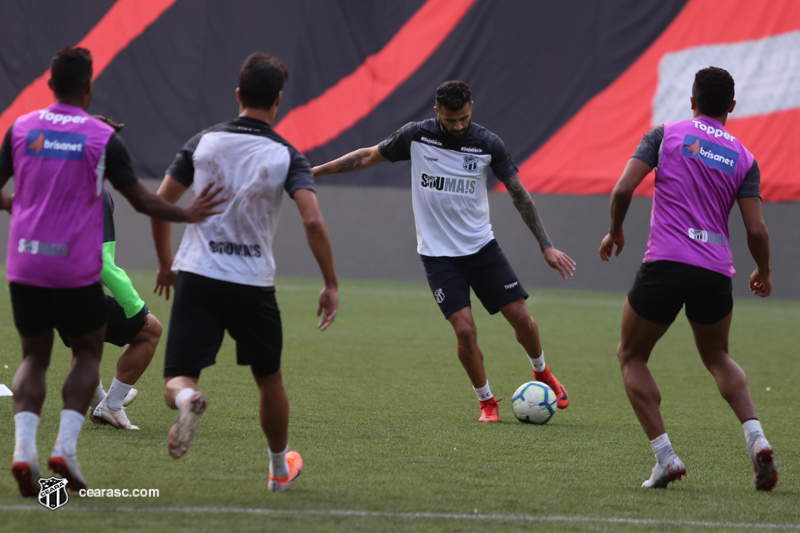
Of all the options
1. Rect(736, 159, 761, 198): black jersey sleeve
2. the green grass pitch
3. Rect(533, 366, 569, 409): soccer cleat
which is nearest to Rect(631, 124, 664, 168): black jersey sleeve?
Rect(736, 159, 761, 198): black jersey sleeve

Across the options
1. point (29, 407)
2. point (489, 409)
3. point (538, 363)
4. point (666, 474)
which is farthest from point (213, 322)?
point (538, 363)

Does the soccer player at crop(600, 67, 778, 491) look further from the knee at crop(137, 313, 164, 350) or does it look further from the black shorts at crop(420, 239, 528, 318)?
the knee at crop(137, 313, 164, 350)

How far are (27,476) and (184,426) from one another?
62cm

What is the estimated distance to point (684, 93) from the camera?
1786cm

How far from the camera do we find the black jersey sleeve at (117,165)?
3.80 metres

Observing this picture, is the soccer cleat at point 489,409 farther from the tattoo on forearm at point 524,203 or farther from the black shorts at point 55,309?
the black shorts at point 55,309

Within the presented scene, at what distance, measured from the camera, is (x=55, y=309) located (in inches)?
151

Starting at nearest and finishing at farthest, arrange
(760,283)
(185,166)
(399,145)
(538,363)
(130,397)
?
(185,166) → (760,283) → (130,397) → (399,145) → (538,363)

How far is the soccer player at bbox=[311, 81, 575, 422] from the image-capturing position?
632cm

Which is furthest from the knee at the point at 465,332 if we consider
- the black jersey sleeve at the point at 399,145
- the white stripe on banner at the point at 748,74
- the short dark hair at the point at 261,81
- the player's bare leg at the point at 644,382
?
the white stripe on banner at the point at 748,74

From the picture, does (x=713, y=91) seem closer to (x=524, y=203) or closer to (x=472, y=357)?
(x=524, y=203)

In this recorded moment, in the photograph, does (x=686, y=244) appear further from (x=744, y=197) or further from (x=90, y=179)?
(x=90, y=179)

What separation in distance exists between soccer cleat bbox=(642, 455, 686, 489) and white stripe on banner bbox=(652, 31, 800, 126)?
14.0 metres

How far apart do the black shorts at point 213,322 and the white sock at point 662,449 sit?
1.91 metres
